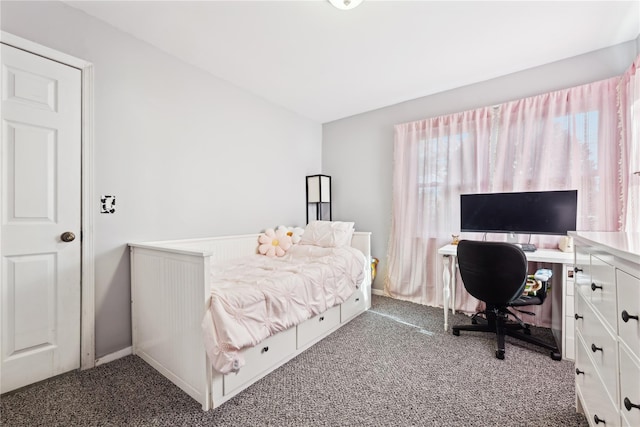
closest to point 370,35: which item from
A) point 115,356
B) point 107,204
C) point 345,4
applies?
point 345,4

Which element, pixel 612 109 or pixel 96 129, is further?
pixel 612 109

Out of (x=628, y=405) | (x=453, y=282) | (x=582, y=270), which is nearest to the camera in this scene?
(x=628, y=405)

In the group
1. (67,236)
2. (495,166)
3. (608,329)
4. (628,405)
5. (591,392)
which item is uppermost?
(495,166)

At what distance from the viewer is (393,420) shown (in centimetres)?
134

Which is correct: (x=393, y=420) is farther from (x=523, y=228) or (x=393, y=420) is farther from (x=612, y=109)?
(x=612, y=109)

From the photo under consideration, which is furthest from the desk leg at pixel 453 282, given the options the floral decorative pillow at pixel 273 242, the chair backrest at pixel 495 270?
the floral decorative pillow at pixel 273 242

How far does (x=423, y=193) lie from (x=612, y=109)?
5.20 ft

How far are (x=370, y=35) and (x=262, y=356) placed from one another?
2426mm

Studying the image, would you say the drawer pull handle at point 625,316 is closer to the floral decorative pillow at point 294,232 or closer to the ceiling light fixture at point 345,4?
the ceiling light fixture at point 345,4

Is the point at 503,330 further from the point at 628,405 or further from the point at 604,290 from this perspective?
the point at 628,405

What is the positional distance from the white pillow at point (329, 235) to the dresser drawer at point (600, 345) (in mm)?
1936

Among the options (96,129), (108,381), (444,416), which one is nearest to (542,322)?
(444,416)

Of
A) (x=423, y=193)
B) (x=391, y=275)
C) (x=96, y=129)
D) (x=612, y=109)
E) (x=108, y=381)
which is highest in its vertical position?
(x=612, y=109)

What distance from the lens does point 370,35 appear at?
81.0 inches
